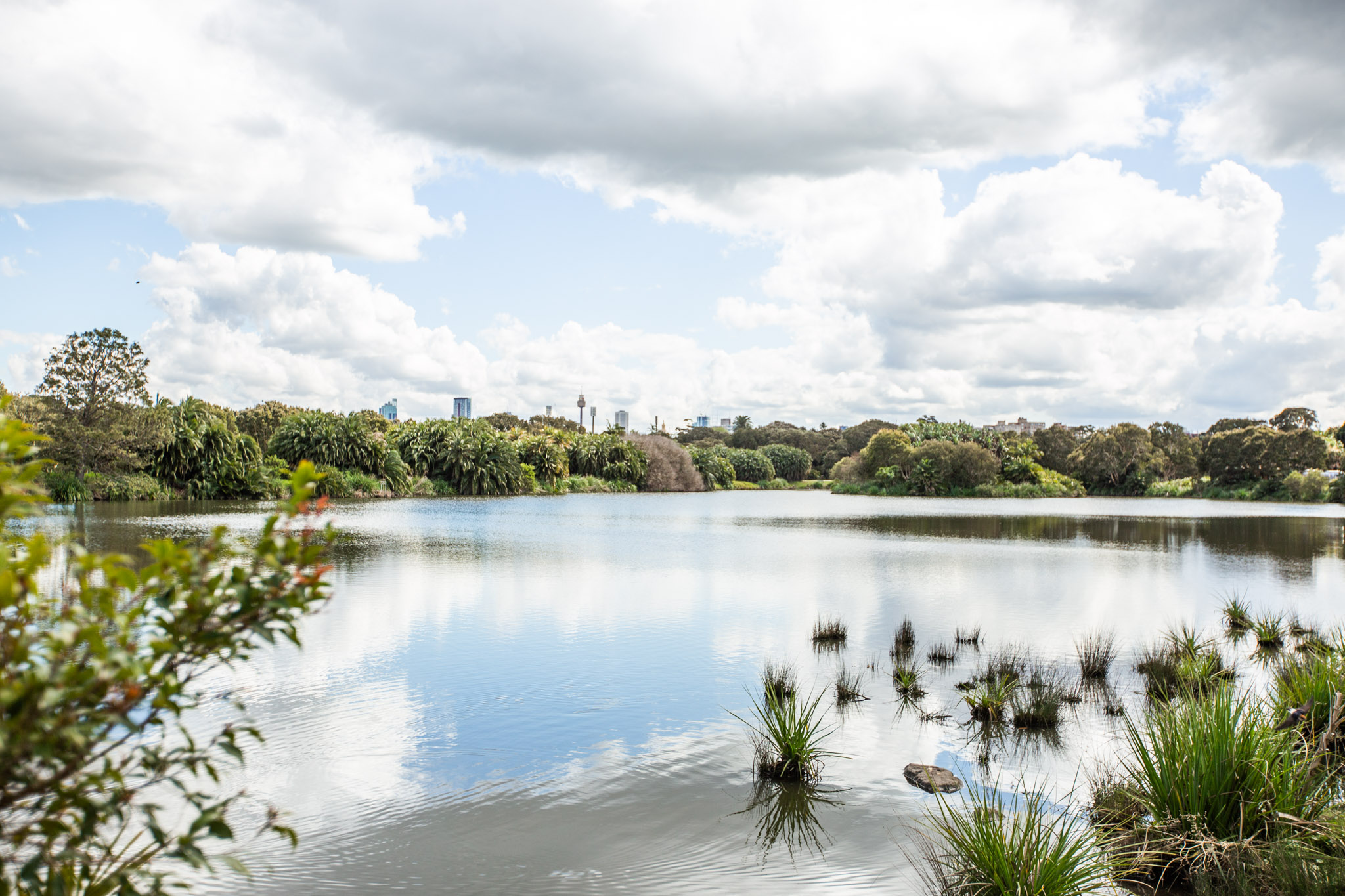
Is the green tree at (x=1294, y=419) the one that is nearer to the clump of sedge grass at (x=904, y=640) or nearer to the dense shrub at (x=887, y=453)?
the dense shrub at (x=887, y=453)

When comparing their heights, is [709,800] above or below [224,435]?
below

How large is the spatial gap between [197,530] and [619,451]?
41.3 m

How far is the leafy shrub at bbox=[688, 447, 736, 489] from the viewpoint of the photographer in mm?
71875

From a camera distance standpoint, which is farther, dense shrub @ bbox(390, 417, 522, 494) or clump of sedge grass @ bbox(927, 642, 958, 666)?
dense shrub @ bbox(390, 417, 522, 494)

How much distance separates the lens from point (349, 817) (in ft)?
16.3

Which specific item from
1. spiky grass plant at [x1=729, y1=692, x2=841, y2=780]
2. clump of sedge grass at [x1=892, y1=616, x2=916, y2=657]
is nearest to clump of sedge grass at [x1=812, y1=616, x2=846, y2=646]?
clump of sedge grass at [x1=892, y1=616, x2=916, y2=657]

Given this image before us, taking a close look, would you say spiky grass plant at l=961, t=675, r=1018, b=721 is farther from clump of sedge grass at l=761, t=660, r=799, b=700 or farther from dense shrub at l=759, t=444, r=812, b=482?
dense shrub at l=759, t=444, r=812, b=482

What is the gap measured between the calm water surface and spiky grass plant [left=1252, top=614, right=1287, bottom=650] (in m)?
0.98

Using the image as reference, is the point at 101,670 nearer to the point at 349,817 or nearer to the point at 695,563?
the point at 349,817

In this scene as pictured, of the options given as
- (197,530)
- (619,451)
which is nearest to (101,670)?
(197,530)

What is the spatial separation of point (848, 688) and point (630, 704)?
212 cm

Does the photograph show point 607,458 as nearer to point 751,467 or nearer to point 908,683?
point 751,467

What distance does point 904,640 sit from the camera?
9.95 metres

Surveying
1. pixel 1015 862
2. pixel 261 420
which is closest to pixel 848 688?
pixel 1015 862
